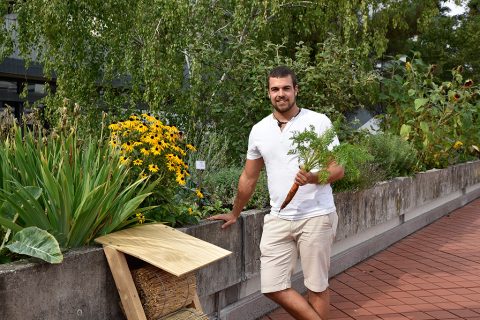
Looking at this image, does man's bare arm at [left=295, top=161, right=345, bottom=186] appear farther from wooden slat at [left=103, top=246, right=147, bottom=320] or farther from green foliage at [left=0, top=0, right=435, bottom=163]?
green foliage at [left=0, top=0, right=435, bottom=163]

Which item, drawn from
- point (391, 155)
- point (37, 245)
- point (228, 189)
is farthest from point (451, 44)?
point (37, 245)

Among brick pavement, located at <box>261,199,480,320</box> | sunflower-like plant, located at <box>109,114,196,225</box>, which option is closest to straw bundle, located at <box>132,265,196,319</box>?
sunflower-like plant, located at <box>109,114,196,225</box>

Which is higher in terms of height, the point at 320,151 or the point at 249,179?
the point at 320,151

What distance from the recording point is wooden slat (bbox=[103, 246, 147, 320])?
135 inches

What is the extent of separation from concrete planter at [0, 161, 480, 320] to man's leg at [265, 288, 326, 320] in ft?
1.90

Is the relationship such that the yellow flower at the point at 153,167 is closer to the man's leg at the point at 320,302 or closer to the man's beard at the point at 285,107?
the man's beard at the point at 285,107

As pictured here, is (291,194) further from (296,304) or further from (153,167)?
(153,167)

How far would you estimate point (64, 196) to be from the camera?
3.40m

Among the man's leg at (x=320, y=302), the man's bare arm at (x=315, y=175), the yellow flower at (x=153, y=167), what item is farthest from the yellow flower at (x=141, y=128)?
the man's leg at (x=320, y=302)

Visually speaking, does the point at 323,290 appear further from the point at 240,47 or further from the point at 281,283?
the point at 240,47

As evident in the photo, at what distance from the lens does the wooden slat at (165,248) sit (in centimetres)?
330

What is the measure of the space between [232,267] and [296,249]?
2.40 feet

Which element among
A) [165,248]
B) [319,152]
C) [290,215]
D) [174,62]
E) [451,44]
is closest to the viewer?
[165,248]

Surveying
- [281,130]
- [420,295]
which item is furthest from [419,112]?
[281,130]
